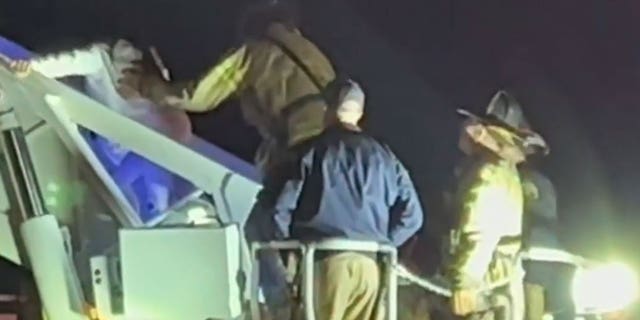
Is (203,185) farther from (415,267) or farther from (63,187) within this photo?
(415,267)

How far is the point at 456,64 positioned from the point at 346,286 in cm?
67

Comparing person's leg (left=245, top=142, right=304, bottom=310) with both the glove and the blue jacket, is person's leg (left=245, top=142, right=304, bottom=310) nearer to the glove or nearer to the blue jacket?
the blue jacket

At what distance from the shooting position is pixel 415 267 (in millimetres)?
2758

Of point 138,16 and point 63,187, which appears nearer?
point 63,187

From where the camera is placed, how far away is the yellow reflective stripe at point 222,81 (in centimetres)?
279

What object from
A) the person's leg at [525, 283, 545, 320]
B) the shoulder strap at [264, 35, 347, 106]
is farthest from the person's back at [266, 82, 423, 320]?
the person's leg at [525, 283, 545, 320]

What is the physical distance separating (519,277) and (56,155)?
0.89 metres

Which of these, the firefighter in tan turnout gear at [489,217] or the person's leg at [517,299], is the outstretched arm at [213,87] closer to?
the firefighter in tan turnout gear at [489,217]

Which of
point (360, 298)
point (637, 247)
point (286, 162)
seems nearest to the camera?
point (360, 298)

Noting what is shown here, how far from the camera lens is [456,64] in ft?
9.57

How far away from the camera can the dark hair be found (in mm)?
2852

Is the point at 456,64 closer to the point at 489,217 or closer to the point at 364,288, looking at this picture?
the point at 489,217

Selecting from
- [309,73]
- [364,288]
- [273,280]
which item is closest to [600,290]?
[364,288]

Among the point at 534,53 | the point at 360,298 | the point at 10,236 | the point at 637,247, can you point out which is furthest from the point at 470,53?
the point at 10,236
